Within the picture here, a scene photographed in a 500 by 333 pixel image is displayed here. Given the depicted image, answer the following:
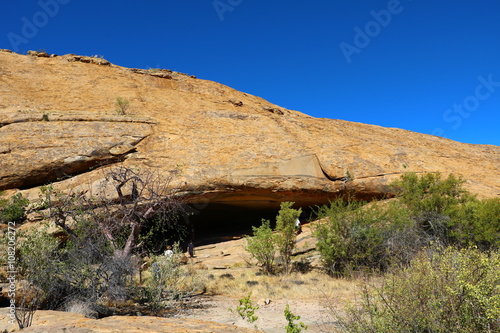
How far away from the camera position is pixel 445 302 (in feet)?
12.8

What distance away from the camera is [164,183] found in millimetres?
12555

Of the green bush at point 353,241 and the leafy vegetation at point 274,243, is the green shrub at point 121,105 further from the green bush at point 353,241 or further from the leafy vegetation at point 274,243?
the green bush at point 353,241

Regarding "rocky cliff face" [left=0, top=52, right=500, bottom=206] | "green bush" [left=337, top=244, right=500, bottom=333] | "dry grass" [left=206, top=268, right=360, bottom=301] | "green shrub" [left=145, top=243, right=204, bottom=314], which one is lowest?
"dry grass" [left=206, top=268, right=360, bottom=301]

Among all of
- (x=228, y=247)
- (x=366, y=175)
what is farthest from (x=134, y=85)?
(x=366, y=175)

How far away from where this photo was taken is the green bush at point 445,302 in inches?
145

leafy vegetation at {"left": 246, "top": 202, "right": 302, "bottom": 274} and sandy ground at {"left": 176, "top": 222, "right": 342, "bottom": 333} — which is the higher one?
leafy vegetation at {"left": 246, "top": 202, "right": 302, "bottom": 274}

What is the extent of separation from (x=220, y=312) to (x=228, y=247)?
25.3 feet

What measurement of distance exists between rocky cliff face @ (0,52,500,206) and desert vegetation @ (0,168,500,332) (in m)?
1.47

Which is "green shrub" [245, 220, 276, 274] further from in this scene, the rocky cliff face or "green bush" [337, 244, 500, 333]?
"green bush" [337, 244, 500, 333]

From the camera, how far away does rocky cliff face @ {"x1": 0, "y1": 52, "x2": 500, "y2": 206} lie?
42.8 ft

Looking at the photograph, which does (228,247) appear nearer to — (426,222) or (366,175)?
(366,175)

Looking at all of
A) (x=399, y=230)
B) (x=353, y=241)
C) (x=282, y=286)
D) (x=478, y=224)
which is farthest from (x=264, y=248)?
(x=478, y=224)

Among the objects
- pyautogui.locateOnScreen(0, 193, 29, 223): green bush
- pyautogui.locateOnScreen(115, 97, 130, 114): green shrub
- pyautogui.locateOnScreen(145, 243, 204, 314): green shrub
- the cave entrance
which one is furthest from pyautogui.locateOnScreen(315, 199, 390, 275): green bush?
pyautogui.locateOnScreen(115, 97, 130, 114): green shrub

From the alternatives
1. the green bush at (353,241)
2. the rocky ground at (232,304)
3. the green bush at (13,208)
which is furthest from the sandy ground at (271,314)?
the green bush at (13,208)
